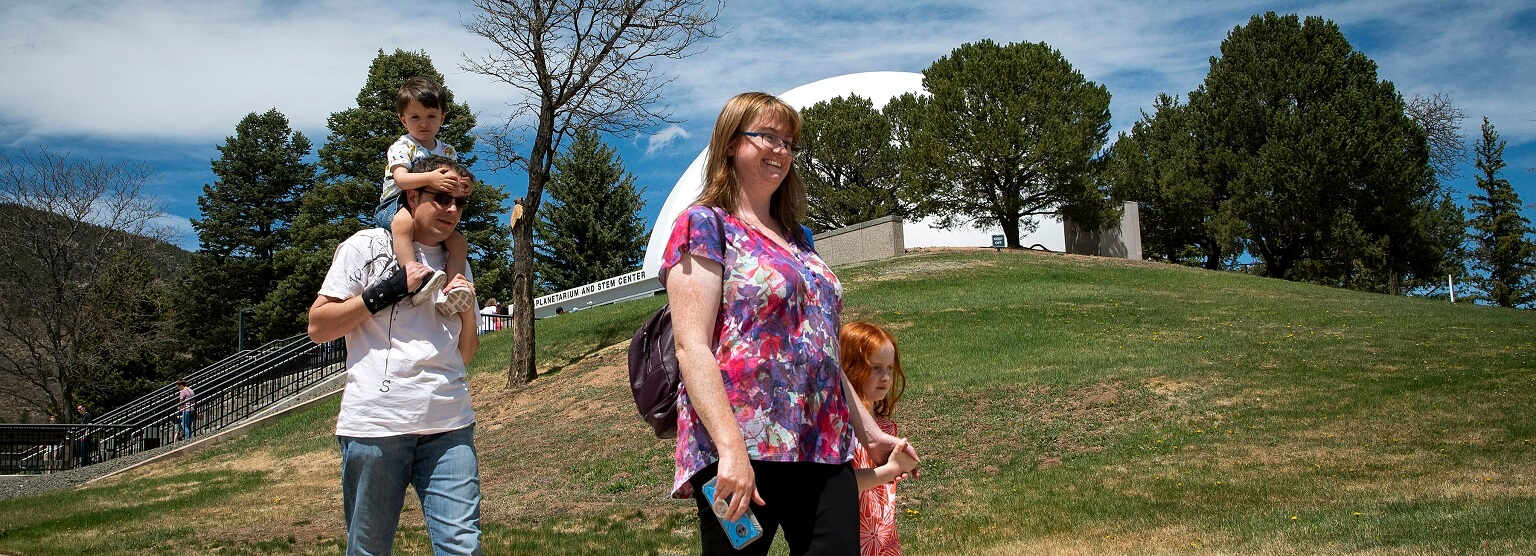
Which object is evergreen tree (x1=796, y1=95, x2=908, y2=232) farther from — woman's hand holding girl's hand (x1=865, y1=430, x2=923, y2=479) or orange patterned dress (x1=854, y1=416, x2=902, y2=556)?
woman's hand holding girl's hand (x1=865, y1=430, x2=923, y2=479)

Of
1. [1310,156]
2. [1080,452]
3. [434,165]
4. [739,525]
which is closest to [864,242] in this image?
[1310,156]

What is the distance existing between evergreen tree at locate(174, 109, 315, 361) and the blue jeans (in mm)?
48651

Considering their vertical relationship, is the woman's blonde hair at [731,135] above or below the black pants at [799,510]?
above

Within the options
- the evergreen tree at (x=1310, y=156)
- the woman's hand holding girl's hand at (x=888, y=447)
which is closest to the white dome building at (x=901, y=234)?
the evergreen tree at (x=1310, y=156)

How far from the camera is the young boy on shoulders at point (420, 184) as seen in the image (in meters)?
→ 3.31

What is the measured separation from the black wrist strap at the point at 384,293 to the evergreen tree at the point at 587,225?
51231 millimetres

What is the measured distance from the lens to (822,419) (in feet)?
8.42

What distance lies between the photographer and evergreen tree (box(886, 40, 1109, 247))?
3172 cm

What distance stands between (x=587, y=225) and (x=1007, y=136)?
28361mm

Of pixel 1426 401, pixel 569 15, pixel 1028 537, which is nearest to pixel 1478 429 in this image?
pixel 1426 401

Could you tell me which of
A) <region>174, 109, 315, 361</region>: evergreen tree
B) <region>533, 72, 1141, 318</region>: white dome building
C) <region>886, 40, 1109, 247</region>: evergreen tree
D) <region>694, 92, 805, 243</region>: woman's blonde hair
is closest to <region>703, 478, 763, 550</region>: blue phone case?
<region>694, 92, 805, 243</region>: woman's blonde hair

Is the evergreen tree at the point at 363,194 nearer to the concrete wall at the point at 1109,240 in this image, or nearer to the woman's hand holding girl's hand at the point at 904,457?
the concrete wall at the point at 1109,240

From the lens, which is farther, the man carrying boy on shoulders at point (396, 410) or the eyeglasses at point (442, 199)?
the eyeglasses at point (442, 199)

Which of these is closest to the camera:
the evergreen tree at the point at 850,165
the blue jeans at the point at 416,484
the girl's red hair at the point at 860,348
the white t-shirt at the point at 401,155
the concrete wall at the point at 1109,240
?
the blue jeans at the point at 416,484
